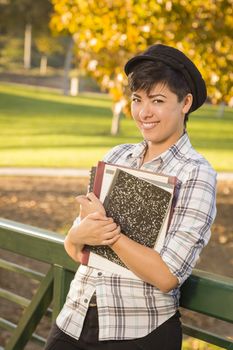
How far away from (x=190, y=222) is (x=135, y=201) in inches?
7.5

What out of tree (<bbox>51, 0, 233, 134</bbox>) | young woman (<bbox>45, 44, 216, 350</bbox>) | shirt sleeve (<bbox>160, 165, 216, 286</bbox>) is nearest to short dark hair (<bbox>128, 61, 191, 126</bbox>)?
young woman (<bbox>45, 44, 216, 350</bbox>)

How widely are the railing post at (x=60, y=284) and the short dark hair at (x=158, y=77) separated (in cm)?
96

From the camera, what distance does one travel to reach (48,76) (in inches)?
2440

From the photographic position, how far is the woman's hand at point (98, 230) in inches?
90.6

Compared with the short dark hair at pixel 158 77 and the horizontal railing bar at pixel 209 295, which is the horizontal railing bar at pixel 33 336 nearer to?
the horizontal railing bar at pixel 209 295

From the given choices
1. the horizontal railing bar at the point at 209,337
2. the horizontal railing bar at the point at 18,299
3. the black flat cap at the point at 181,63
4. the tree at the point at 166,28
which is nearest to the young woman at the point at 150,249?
the black flat cap at the point at 181,63

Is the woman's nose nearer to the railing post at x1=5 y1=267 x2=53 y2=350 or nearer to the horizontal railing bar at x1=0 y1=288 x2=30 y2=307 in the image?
the railing post at x1=5 y1=267 x2=53 y2=350

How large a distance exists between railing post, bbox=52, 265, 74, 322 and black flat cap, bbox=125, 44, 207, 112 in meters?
0.97

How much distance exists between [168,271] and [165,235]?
0.39ft

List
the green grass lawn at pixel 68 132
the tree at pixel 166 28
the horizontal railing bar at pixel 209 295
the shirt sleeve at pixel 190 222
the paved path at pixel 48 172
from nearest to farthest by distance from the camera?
the shirt sleeve at pixel 190 222 → the horizontal railing bar at pixel 209 295 → the tree at pixel 166 28 → the paved path at pixel 48 172 → the green grass lawn at pixel 68 132

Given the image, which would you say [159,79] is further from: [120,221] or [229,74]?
[229,74]

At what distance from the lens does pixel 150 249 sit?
230 centimetres

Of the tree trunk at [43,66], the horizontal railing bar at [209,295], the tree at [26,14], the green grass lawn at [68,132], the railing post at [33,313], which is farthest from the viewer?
the tree trunk at [43,66]

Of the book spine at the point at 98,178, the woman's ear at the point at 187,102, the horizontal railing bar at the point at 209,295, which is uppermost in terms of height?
the woman's ear at the point at 187,102
